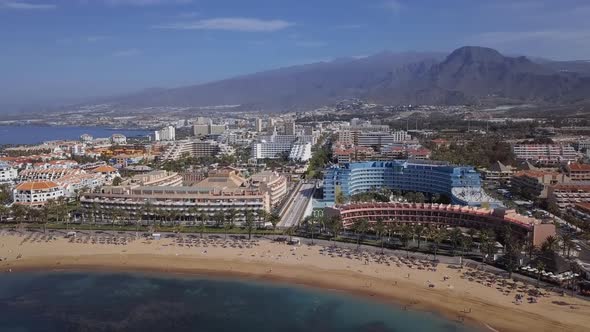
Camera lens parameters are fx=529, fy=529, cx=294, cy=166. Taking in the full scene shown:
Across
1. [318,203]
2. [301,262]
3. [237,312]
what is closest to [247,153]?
[318,203]

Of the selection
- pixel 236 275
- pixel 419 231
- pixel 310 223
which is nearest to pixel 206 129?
pixel 310 223

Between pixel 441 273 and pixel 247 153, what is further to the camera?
pixel 247 153

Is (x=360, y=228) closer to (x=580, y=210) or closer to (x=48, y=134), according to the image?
(x=580, y=210)

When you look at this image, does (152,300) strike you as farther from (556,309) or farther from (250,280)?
(556,309)

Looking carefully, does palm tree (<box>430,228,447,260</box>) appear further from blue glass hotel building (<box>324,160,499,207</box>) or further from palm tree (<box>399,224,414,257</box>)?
blue glass hotel building (<box>324,160,499,207</box>)

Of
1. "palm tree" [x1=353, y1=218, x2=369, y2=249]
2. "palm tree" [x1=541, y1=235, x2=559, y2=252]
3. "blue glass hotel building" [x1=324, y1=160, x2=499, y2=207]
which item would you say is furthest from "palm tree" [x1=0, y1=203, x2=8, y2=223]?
"palm tree" [x1=541, y1=235, x2=559, y2=252]

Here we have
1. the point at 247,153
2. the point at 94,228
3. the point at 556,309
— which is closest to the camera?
the point at 556,309

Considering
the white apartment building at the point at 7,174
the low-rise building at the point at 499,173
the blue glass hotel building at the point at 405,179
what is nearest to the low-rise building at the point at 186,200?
the blue glass hotel building at the point at 405,179
